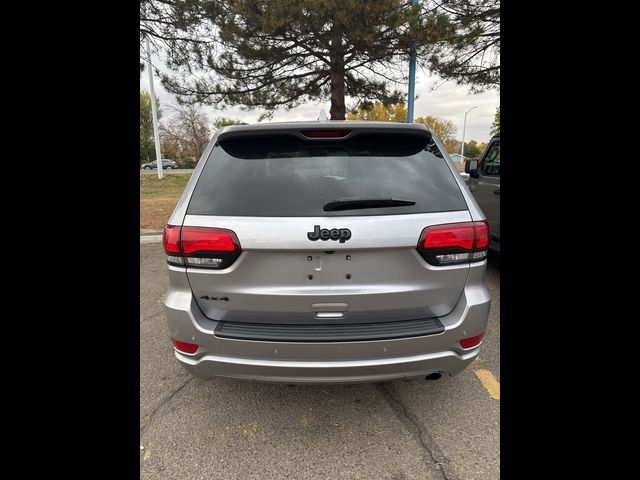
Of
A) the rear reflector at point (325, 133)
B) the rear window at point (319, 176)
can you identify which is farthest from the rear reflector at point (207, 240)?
the rear reflector at point (325, 133)

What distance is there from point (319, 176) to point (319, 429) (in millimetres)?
1553

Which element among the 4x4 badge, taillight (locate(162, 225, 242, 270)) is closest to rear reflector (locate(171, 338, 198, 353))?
taillight (locate(162, 225, 242, 270))

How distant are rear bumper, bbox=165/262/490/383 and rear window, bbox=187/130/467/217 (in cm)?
47

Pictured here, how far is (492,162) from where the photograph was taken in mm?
5312

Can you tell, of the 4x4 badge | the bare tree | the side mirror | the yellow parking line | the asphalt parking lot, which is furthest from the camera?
the bare tree

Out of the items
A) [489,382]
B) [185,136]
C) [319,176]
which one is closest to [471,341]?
[489,382]

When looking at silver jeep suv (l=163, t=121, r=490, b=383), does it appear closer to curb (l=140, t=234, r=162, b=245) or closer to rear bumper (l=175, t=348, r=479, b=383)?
rear bumper (l=175, t=348, r=479, b=383)

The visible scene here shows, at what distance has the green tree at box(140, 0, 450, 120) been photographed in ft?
22.5

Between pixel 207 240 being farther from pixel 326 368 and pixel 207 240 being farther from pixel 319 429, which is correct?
pixel 319 429

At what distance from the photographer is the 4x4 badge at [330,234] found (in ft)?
5.55

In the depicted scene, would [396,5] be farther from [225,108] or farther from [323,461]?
[323,461]

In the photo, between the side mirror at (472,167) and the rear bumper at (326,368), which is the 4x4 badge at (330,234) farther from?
the side mirror at (472,167)

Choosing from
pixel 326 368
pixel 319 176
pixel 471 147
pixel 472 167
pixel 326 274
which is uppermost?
pixel 471 147

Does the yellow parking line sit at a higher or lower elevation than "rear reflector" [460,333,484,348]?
lower
